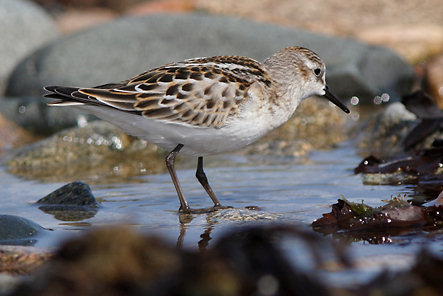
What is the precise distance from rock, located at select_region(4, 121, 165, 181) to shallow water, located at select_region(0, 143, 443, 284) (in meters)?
0.39

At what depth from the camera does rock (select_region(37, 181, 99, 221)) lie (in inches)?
249

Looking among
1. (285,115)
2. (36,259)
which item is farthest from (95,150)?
(36,259)

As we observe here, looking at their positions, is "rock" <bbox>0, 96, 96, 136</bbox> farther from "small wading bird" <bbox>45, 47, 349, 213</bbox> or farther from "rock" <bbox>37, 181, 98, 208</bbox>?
"small wading bird" <bbox>45, 47, 349, 213</bbox>

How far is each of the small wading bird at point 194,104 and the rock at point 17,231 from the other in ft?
Result: 3.75

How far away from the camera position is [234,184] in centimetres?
746

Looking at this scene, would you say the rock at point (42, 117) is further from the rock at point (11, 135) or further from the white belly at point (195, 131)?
the white belly at point (195, 131)

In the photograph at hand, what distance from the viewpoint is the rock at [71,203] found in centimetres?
631

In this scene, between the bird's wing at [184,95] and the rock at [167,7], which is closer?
the bird's wing at [184,95]

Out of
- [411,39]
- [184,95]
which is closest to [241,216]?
[184,95]

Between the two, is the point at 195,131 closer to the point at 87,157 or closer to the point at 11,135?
the point at 87,157

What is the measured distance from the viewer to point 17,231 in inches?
211

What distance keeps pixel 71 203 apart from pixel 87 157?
114 inches

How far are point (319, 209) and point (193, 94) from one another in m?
1.46

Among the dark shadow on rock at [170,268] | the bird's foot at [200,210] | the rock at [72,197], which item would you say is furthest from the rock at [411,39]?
the dark shadow on rock at [170,268]
